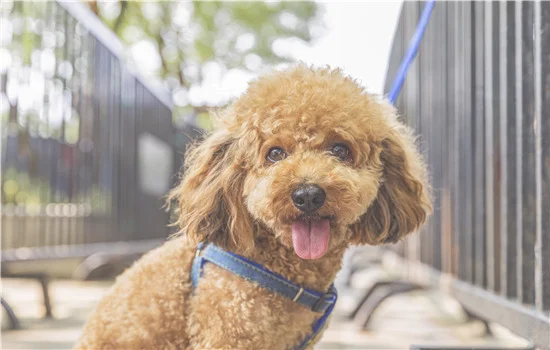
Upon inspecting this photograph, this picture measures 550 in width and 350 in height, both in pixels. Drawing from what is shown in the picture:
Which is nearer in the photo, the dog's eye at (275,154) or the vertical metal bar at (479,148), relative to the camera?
the dog's eye at (275,154)

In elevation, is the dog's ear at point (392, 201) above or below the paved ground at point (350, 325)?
above

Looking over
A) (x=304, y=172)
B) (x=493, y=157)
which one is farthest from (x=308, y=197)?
(x=493, y=157)

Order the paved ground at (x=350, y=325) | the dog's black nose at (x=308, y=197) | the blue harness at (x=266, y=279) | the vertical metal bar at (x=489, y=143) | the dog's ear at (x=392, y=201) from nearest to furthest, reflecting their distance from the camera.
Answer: the dog's black nose at (x=308, y=197) → the blue harness at (x=266, y=279) → the dog's ear at (x=392, y=201) → the vertical metal bar at (x=489, y=143) → the paved ground at (x=350, y=325)

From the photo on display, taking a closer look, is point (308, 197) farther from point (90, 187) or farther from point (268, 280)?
point (90, 187)

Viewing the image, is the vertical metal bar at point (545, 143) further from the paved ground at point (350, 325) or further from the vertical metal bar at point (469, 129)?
the paved ground at point (350, 325)

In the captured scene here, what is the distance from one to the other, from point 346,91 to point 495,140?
1118 millimetres

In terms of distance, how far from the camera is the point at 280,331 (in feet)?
5.37

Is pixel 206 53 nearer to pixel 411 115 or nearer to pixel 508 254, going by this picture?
pixel 411 115

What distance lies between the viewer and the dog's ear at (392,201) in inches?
72.2

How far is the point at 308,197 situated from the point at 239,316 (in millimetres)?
381

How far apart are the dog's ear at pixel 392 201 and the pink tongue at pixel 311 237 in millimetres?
264

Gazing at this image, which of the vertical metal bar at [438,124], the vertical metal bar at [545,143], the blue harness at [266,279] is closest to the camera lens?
the blue harness at [266,279]

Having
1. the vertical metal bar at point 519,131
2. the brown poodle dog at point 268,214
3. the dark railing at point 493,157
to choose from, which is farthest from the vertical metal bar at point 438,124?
the brown poodle dog at point 268,214

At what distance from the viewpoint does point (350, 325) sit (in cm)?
397
